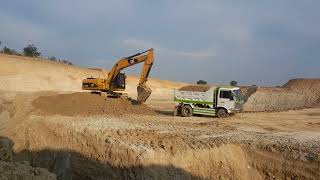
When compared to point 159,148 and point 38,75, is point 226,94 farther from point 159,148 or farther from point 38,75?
point 38,75

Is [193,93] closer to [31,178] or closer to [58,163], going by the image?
[58,163]

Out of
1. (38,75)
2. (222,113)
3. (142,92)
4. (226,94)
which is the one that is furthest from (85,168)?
(38,75)

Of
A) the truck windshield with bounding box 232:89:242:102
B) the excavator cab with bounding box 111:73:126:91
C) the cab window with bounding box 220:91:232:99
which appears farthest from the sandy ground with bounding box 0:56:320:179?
the excavator cab with bounding box 111:73:126:91

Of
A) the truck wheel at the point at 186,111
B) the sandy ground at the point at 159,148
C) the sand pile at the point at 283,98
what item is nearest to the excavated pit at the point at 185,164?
the sandy ground at the point at 159,148

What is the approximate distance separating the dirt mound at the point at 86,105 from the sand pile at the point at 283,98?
16637 millimetres

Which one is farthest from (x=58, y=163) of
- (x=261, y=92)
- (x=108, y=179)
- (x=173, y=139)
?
(x=261, y=92)

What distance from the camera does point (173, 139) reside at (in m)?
15.9

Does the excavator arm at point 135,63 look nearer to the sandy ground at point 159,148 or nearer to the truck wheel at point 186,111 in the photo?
the truck wheel at point 186,111

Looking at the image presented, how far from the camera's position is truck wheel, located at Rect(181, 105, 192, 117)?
2630cm

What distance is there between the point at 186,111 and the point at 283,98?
19.0 m

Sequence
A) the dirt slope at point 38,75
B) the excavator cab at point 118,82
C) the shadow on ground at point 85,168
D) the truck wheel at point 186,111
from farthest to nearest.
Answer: the dirt slope at point 38,75, the excavator cab at point 118,82, the truck wheel at point 186,111, the shadow on ground at point 85,168

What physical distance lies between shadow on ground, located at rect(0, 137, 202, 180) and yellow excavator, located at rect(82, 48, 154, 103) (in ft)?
34.5

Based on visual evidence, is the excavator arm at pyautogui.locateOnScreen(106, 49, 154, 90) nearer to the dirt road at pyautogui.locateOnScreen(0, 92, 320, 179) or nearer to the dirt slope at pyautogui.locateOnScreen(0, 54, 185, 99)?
the dirt road at pyautogui.locateOnScreen(0, 92, 320, 179)

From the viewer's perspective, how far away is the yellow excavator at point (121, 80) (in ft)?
87.5
